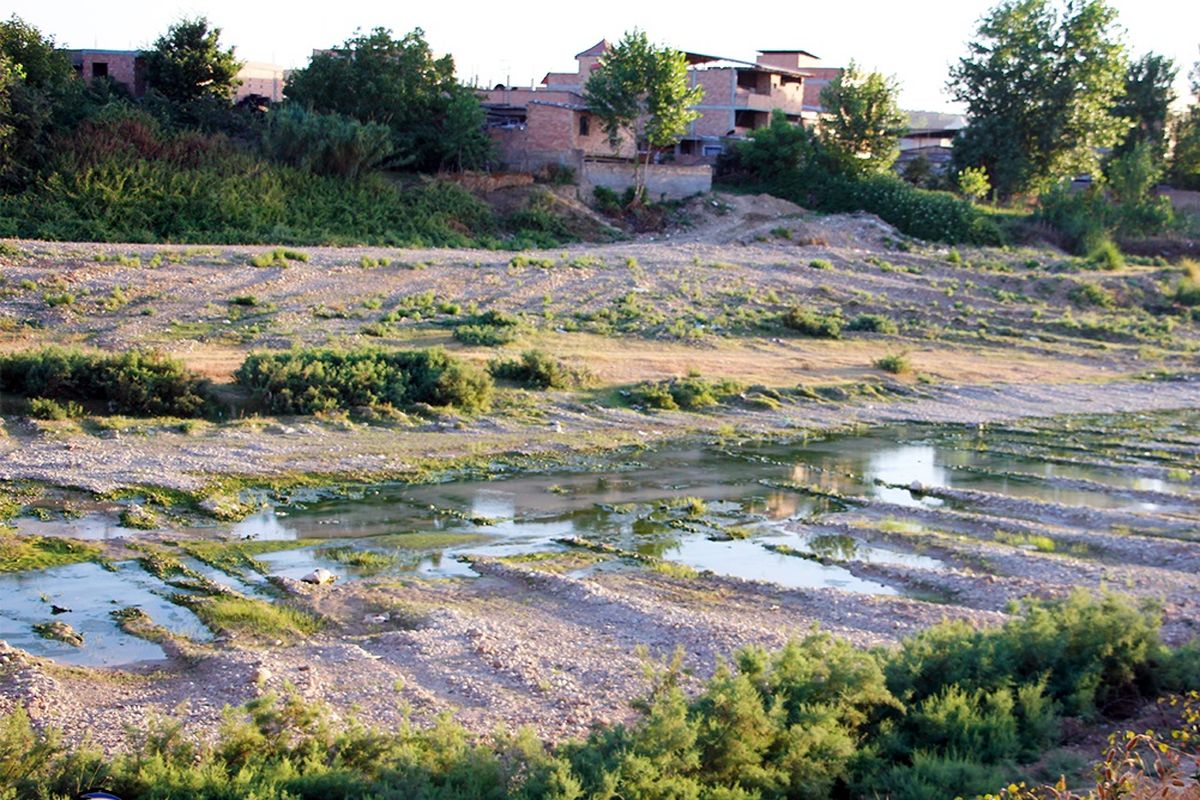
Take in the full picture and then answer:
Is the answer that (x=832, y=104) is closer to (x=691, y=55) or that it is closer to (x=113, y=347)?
(x=691, y=55)

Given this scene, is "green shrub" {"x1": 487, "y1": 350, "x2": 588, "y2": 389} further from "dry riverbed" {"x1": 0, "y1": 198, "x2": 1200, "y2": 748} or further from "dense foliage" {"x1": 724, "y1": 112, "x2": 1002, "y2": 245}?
"dense foliage" {"x1": 724, "y1": 112, "x2": 1002, "y2": 245}

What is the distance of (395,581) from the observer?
37.6 ft

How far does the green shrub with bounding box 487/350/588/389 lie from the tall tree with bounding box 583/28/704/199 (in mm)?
23588

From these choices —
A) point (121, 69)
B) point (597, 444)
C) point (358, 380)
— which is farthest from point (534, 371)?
point (121, 69)

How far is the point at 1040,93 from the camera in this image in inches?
1960

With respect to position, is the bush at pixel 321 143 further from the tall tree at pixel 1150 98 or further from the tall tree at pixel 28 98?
the tall tree at pixel 1150 98

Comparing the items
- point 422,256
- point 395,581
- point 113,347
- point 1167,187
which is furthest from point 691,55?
point 395,581

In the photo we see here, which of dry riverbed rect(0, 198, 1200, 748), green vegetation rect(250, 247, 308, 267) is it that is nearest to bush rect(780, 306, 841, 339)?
dry riverbed rect(0, 198, 1200, 748)

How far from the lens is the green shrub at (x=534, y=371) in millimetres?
20750

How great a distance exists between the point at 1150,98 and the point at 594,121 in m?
30.4

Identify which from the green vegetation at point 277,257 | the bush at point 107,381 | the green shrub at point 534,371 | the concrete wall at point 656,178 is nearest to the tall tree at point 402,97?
the concrete wall at point 656,178

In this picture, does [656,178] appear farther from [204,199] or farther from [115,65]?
[115,65]

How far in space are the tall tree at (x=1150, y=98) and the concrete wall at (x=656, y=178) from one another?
25422 millimetres

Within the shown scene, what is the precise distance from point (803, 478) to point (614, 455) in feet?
8.99
